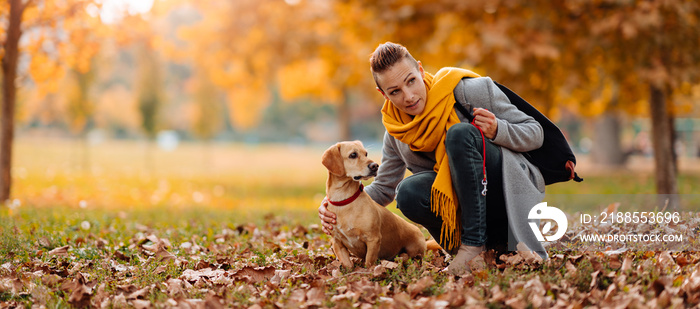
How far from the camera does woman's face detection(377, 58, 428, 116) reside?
142 inches

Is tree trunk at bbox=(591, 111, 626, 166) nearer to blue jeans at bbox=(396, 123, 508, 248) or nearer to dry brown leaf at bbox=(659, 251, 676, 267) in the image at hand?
dry brown leaf at bbox=(659, 251, 676, 267)

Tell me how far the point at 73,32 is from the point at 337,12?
226 inches

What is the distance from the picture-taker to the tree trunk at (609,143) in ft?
70.7

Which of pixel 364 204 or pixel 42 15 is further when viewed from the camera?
pixel 42 15

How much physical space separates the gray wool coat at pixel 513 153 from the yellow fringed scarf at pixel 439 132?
4.8 inches

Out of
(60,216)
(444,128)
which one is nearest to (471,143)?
(444,128)

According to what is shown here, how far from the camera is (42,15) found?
30.0 ft

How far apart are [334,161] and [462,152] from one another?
2.97 feet

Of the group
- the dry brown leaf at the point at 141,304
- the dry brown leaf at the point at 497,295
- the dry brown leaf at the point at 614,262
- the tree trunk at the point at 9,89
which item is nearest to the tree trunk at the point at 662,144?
the dry brown leaf at the point at 614,262

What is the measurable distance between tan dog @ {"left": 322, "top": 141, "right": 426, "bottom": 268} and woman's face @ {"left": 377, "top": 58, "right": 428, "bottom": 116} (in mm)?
460

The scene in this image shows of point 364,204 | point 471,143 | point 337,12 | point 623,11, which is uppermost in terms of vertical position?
point 337,12

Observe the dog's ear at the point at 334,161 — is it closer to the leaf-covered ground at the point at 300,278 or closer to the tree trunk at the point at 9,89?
the leaf-covered ground at the point at 300,278

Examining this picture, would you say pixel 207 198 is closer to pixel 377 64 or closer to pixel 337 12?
pixel 337 12

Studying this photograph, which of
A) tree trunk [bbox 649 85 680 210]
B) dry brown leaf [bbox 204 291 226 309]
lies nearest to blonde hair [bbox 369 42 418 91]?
dry brown leaf [bbox 204 291 226 309]
